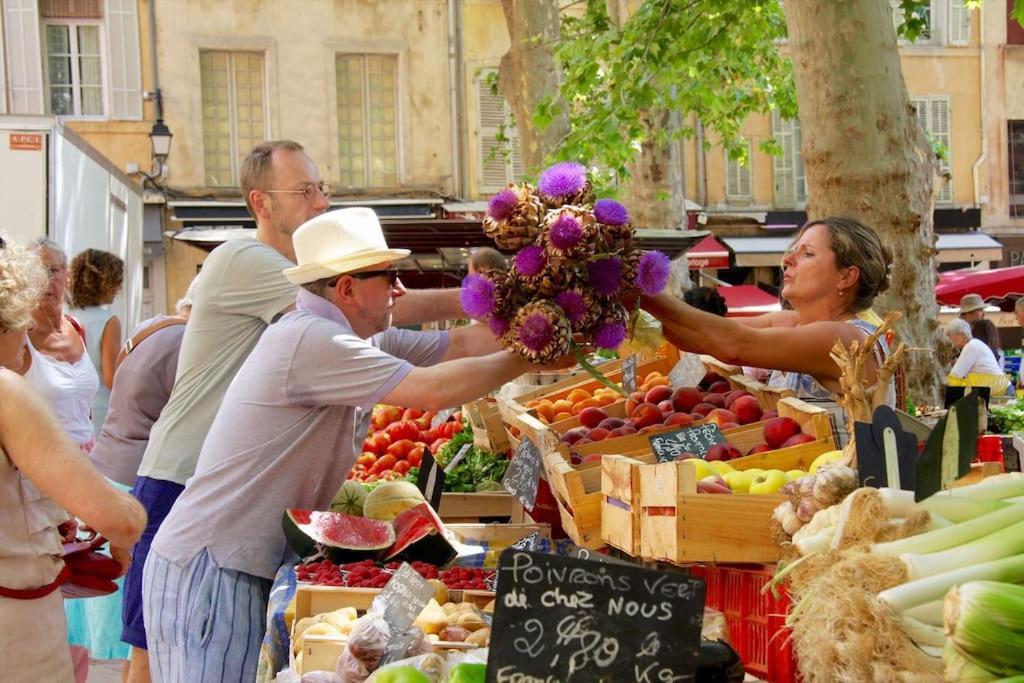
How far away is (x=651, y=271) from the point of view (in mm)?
3236

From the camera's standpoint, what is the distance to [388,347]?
4.03m

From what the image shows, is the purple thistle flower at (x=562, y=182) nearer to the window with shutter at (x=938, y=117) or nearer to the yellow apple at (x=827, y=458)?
the yellow apple at (x=827, y=458)

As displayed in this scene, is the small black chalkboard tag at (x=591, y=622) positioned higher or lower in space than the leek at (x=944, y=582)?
lower

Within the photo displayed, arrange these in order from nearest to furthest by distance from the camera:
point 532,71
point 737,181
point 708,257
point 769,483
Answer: point 769,483 → point 532,71 → point 708,257 → point 737,181

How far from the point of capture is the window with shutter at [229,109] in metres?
22.0

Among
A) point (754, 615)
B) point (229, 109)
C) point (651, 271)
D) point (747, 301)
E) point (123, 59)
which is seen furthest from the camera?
point (229, 109)

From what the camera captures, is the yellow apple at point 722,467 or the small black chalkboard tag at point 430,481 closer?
the yellow apple at point 722,467

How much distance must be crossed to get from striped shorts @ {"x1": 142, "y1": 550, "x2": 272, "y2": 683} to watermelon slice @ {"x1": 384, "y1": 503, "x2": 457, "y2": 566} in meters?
0.41

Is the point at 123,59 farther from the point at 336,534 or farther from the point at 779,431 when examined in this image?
the point at 779,431

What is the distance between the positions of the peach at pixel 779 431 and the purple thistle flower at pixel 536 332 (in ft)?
2.34

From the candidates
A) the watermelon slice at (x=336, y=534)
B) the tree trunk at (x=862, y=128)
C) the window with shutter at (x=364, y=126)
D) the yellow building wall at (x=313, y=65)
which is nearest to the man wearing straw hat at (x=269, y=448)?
the watermelon slice at (x=336, y=534)

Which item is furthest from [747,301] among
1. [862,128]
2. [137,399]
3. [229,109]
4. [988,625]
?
[988,625]

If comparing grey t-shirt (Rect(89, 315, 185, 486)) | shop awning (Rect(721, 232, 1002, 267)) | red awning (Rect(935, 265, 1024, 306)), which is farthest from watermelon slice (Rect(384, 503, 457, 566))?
shop awning (Rect(721, 232, 1002, 267))

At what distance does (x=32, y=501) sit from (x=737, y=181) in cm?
2215
